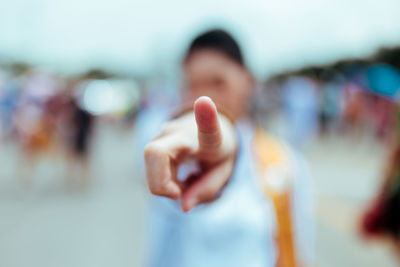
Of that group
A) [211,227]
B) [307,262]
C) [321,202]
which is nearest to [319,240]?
[321,202]

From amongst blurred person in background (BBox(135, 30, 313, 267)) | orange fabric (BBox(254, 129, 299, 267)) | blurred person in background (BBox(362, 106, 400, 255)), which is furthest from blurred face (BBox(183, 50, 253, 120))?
blurred person in background (BBox(362, 106, 400, 255))

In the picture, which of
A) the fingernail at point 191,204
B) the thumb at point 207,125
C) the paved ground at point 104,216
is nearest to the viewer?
the thumb at point 207,125

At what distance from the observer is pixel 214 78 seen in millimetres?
1449

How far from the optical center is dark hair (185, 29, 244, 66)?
1538mm

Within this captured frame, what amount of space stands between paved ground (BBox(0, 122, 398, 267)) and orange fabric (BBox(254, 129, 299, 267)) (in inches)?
100

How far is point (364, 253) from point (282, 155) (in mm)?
2850

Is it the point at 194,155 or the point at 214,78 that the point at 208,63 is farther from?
the point at 194,155

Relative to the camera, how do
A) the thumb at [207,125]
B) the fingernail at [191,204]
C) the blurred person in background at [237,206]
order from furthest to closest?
the blurred person in background at [237,206] < the fingernail at [191,204] < the thumb at [207,125]

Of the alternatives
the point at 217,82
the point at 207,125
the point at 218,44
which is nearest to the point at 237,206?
the point at 217,82

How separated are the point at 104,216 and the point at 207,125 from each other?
478 cm

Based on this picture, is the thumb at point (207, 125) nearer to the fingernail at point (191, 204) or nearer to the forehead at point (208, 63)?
the fingernail at point (191, 204)

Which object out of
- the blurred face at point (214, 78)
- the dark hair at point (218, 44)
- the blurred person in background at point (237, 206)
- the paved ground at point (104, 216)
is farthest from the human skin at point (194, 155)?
the paved ground at point (104, 216)

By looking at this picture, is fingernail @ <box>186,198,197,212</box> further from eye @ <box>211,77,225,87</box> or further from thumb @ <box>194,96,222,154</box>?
eye @ <box>211,77,225,87</box>

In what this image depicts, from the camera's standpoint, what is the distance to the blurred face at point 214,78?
1.44 meters
